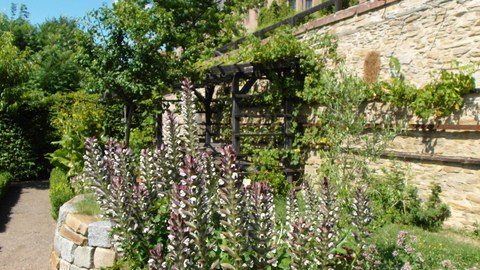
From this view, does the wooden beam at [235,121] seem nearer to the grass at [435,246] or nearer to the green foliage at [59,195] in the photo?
the grass at [435,246]

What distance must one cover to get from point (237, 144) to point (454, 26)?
415 cm

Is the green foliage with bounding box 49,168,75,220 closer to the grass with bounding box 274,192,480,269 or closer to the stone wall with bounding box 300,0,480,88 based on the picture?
the grass with bounding box 274,192,480,269

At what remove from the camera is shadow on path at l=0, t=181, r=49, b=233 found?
815 cm

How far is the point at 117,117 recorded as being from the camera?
44.0ft

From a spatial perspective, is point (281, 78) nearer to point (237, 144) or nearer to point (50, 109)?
point (237, 144)

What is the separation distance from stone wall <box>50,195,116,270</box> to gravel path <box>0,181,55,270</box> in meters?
1.00

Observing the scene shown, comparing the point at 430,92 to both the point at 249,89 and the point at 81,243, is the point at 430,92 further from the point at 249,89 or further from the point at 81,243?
the point at 81,243

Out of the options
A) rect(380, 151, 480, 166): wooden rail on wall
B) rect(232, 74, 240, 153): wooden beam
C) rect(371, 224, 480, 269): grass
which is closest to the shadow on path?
rect(232, 74, 240, 153): wooden beam

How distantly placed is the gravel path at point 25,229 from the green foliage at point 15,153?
117 centimetres

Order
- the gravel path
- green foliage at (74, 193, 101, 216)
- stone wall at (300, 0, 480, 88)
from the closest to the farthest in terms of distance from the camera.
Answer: green foliage at (74, 193, 101, 216)
stone wall at (300, 0, 480, 88)
the gravel path

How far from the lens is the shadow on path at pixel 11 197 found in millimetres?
8150

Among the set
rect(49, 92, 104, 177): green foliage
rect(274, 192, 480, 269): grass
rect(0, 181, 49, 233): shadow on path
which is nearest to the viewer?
rect(274, 192, 480, 269): grass

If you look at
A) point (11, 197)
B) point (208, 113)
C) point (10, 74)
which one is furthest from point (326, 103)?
point (10, 74)

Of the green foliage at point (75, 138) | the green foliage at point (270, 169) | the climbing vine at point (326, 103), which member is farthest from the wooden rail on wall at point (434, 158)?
the green foliage at point (75, 138)
